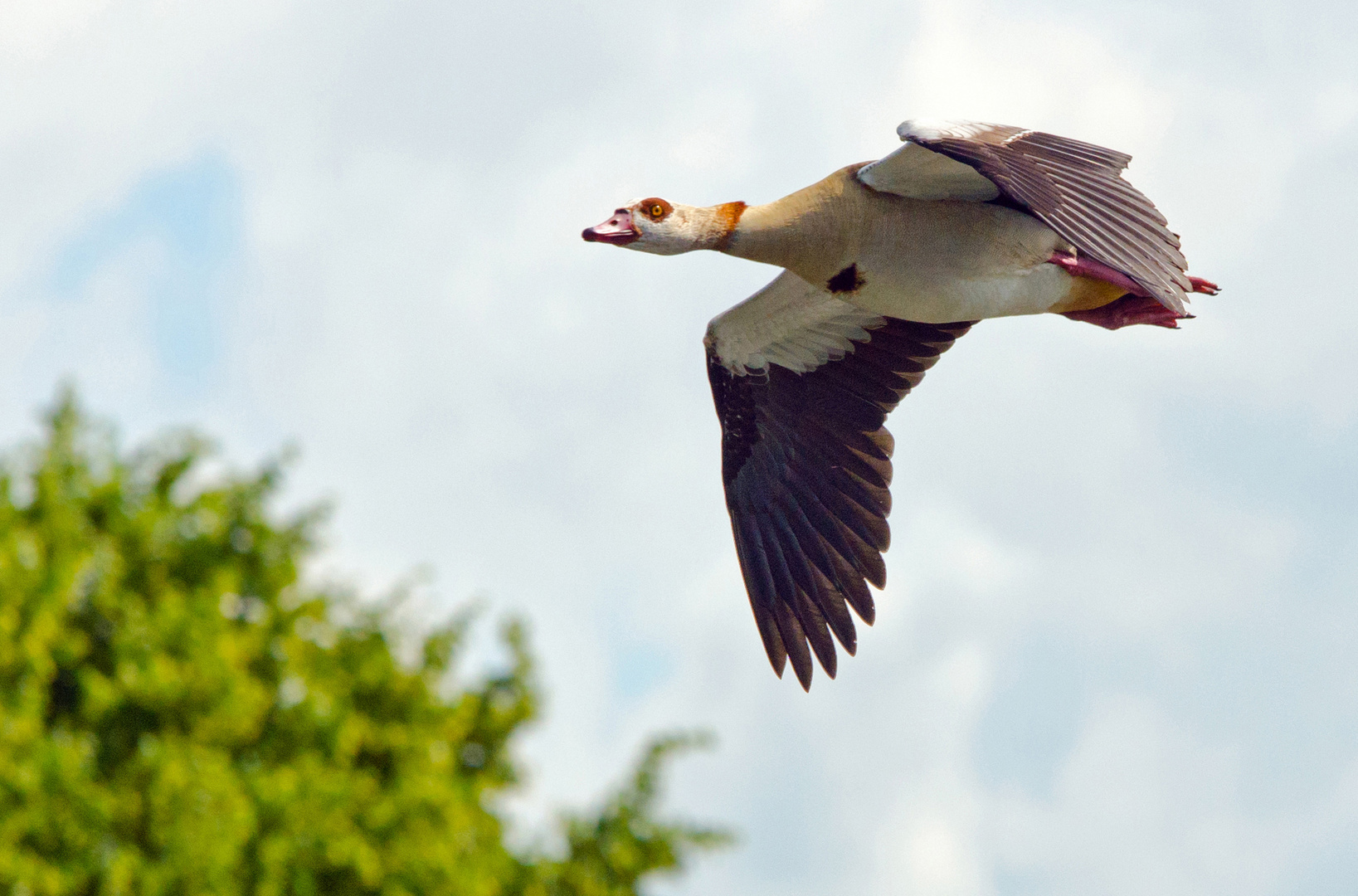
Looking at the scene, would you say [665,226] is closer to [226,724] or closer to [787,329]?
[787,329]

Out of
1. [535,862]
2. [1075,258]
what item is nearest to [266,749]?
[535,862]

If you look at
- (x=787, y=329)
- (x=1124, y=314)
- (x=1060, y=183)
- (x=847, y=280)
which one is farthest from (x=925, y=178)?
(x=787, y=329)

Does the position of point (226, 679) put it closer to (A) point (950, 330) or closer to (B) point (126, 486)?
(B) point (126, 486)

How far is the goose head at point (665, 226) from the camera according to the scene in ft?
26.7

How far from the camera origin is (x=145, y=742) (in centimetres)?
1759

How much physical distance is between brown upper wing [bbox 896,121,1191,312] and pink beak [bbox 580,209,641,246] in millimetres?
1402

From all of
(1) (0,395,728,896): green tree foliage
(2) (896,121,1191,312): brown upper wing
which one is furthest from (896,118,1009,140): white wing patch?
(1) (0,395,728,896): green tree foliage

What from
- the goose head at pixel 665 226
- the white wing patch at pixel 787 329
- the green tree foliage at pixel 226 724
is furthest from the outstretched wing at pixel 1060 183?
the green tree foliage at pixel 226 724

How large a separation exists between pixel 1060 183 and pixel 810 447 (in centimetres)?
241

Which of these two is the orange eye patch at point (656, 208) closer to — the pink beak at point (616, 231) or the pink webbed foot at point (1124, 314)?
the pink beak at point (616, 231)

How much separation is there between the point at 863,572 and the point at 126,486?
13.5 m

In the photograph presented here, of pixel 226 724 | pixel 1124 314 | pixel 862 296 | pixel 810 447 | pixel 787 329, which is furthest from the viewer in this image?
pixel 226 724

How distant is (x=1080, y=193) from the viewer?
7.36 m

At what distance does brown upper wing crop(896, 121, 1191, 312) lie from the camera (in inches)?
276
